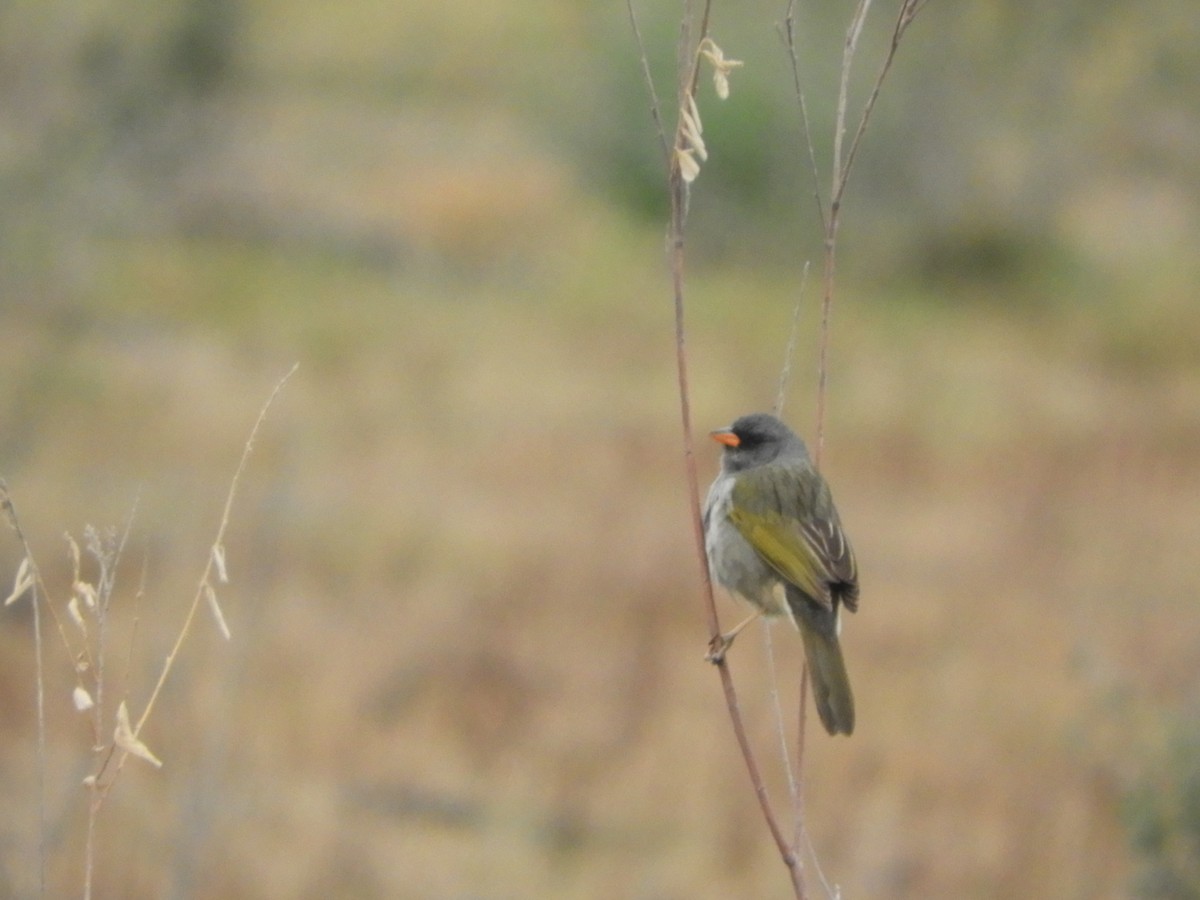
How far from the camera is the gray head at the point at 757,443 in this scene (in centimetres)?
546

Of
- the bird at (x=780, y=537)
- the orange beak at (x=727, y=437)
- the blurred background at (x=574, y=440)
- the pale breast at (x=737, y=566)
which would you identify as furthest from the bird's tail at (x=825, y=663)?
the blurred background at (x=574, y=440)

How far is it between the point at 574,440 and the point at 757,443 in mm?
17058

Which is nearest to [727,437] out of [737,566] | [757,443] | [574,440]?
[757,443]

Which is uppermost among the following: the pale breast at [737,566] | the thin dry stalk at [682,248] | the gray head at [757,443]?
the thin dry stalk at [682,248]

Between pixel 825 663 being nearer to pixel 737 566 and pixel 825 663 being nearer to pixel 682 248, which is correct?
pixel 737 566

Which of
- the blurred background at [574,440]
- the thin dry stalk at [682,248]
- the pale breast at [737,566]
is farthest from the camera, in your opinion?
the blurred background at [574,440]

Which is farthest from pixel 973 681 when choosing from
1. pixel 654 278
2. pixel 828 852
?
pixel 654 278

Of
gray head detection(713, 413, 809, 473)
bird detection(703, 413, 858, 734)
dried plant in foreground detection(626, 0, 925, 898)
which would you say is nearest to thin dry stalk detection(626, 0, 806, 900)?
dried plant in foreground detection(626, 0, 925, 898)

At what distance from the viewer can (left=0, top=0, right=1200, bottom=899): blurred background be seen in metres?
12.2

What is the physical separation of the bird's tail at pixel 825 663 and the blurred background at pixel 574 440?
1888mm

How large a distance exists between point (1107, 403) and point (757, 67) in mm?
11473

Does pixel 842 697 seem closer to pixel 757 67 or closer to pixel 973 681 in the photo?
pixel 973 681

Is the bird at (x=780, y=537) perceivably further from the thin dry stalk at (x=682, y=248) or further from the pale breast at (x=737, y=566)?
the thin dry stalk at (x=682, y=248)

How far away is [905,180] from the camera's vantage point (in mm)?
34875
